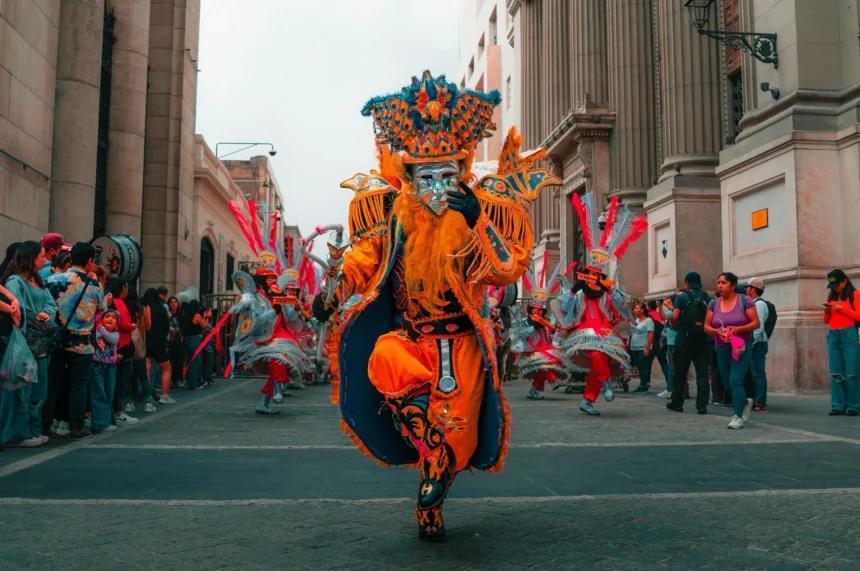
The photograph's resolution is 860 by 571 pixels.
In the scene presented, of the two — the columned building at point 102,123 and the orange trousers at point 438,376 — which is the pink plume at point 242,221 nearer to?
the columned building at point 102,123

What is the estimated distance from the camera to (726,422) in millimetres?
9977

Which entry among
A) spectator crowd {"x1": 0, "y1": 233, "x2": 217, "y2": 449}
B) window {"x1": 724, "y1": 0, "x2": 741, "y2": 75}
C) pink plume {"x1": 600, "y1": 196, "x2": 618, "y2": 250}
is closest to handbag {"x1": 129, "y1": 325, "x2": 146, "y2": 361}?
spectator crowd {"x1": 0, "y1": 233, "x2": 217, "y2": 449}

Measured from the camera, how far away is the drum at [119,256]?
11531 mm

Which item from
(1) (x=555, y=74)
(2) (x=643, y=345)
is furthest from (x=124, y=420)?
(1) (x=555, y=74)

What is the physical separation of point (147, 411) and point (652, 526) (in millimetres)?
9152

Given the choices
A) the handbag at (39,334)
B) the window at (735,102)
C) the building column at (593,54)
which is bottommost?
the handbag at (39,334)

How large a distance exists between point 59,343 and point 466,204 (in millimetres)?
5766

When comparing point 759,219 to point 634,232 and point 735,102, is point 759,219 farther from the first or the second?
point 735,102

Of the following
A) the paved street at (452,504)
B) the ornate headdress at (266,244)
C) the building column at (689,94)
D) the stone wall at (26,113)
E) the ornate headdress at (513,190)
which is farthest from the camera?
the building column at (689,94)

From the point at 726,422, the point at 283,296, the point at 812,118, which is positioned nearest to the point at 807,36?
the point at 812,118

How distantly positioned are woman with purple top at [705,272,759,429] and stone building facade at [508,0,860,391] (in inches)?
138

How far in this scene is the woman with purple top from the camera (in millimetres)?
9297

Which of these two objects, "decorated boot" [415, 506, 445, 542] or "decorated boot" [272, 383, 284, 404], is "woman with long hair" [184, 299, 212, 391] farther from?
"decorated boot" [415, 506, 445, 542]

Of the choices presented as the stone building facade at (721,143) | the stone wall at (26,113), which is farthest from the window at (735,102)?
the stone wall at (26,113)
